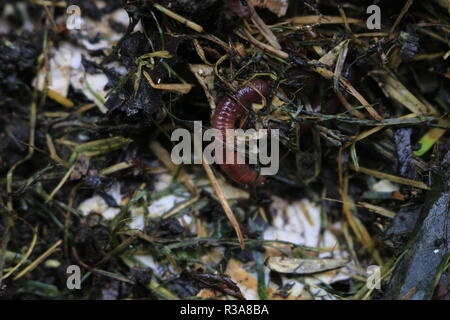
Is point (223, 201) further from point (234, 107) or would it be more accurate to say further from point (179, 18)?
point (179, 18)

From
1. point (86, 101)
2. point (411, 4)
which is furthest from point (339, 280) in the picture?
point (86, 101)

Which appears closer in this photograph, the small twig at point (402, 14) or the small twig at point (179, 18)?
the small twig at point (179, 18)

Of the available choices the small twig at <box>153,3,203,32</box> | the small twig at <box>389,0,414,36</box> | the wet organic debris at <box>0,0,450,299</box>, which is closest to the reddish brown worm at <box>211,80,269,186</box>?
the wet organic debris at <box>0,0,450,299</box>

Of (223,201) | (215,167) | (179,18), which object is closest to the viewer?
(179,18)

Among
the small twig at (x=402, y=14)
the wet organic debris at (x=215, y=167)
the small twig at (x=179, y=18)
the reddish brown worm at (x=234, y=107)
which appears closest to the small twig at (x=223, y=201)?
the wet organic debris at (x=215, y=167)

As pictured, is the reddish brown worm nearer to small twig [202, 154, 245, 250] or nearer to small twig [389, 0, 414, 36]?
small twig [202, 154, 245, 250]

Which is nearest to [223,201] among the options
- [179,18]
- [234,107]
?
[234,107]

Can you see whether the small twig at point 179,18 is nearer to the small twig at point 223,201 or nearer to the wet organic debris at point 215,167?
the wet organic debris at point 215,167
